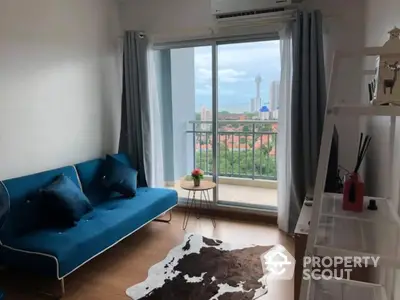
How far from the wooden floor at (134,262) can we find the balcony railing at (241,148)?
54.3 inches

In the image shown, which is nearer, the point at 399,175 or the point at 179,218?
the point at 399,175

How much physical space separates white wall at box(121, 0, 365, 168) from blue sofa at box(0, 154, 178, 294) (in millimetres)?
1939

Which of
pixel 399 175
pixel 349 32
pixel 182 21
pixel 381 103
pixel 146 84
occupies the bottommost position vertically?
pixel 399 175

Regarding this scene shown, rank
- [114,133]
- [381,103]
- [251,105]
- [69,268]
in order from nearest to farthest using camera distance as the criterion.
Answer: [381,103], [69,268], [114,133], [251,105]

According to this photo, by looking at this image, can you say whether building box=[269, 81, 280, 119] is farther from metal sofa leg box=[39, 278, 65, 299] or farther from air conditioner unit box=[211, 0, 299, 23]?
metal sofa leg box=[39, 278, 65, 299]

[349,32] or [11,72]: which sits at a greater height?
[349,32]

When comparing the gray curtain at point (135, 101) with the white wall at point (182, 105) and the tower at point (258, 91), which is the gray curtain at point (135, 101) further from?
the tower at point (258, 91)

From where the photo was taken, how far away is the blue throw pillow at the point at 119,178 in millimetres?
3543

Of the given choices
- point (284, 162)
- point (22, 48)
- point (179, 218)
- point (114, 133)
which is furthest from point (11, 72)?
point (284, 162)

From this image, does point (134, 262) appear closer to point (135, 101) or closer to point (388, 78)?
point (135, 101)

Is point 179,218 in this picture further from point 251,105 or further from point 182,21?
point 182,21

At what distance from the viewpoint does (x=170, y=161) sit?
16.2 feet

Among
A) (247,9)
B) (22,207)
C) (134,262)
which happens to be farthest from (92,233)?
(247,9)

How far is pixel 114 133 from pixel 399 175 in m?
3.49
